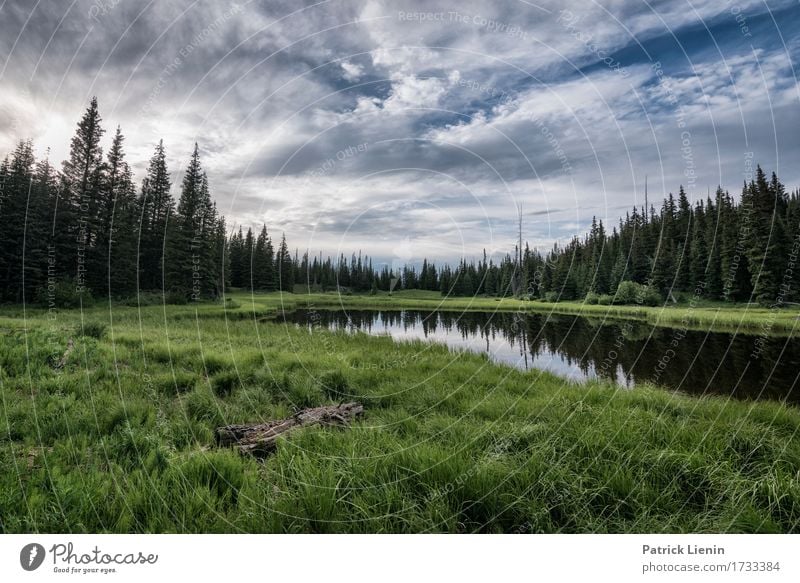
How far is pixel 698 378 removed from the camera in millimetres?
11430

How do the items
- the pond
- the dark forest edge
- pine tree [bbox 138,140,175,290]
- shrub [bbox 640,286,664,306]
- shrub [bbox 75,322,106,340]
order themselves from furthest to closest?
pine tree [bbox 138,140,175,290], shrub [bbox 640,286,664,306], the dark forest edge, shrub [bbox 75,322,106,340], the pond

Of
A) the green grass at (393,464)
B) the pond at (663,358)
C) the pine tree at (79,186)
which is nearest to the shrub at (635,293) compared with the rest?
the pond at (663,358)

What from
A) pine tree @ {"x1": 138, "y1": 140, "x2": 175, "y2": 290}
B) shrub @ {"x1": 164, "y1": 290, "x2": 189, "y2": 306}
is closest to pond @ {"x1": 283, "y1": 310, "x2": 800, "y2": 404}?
shrub @ {"x1": 164, "y1": 290, "x2": 189, "y2": 306}

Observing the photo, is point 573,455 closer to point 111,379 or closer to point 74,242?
point 111,379

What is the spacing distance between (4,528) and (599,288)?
5170cm

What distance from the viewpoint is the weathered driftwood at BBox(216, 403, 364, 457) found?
4195mm

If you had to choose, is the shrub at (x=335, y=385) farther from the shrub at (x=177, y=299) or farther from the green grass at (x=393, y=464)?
the shrub at (x=177, y=299)

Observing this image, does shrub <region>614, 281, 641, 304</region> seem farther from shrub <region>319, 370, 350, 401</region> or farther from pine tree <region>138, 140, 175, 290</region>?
pine tree <region>138, 140, 175, 290</region>

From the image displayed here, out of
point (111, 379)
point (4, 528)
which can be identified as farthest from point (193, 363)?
point (4, 528)
